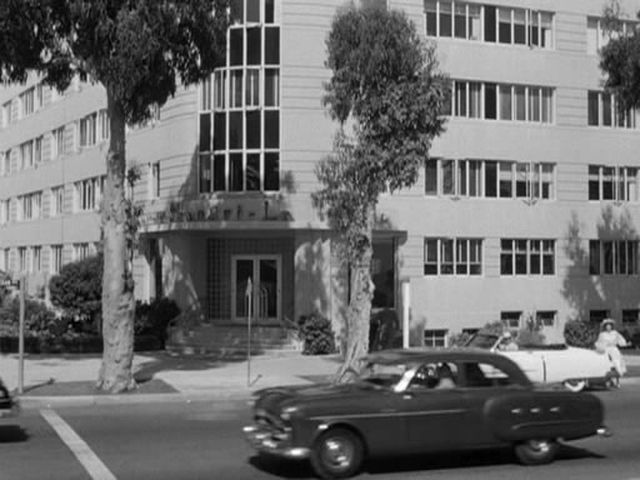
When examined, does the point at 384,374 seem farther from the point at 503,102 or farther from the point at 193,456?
the point at 503,102

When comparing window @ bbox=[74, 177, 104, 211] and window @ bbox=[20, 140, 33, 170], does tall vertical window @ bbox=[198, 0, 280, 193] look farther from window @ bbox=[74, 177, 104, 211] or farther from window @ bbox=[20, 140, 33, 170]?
window @ bbox=[20, 140, 33, 170]

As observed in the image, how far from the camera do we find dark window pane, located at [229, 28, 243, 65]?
31.0 m

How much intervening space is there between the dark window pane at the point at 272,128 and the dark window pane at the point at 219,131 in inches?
56.9

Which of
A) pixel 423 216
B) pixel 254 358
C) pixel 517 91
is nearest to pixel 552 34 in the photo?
pixel 517 91

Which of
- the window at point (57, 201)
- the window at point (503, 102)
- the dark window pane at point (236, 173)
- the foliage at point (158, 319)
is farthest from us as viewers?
the window at point (57, 201)

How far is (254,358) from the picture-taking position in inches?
1110

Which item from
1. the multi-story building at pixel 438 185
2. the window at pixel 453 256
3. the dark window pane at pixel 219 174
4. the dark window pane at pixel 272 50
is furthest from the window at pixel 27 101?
the window at pixel 453 256

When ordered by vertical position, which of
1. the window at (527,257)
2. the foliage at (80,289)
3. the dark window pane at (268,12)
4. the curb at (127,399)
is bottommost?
the curb at (127,399)

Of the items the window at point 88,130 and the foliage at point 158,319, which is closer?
the foliage at point 158,319

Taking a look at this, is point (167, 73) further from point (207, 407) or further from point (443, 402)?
point (443, 402)

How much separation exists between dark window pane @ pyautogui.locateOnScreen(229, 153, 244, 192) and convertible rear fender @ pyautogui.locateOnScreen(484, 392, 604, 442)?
20757 mm

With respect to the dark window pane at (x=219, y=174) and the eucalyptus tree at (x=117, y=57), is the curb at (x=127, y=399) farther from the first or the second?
the dark window pane at (x=219, y=174)

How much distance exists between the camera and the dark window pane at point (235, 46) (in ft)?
102

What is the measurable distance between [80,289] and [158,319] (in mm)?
3855
